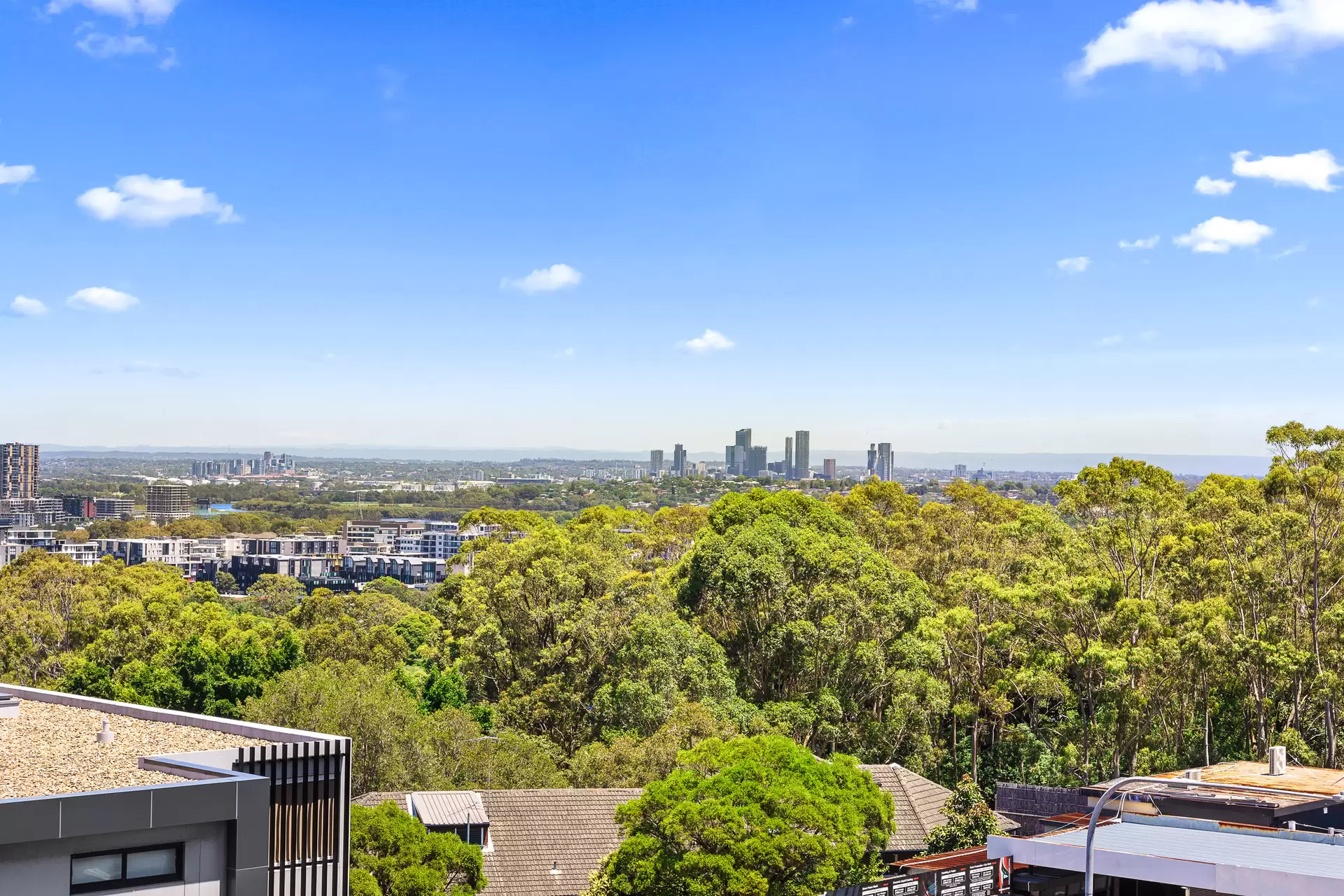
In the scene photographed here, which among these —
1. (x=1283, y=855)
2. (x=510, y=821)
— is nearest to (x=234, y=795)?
(x=1283, y=855)

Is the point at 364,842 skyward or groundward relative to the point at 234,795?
groundward

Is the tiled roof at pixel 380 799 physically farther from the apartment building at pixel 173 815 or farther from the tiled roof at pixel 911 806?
the tiled roof at pixel 911 806

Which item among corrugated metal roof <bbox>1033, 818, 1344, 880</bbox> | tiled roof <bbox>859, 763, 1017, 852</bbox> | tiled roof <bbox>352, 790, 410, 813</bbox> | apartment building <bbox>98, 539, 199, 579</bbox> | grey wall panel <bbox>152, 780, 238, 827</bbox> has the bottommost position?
apartment building <bbox>98, 539, 199, 579</bbox>

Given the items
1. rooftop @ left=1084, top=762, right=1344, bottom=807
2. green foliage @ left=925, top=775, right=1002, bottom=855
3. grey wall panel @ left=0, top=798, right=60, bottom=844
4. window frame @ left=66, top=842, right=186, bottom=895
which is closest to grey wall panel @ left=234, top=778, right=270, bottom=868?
window frame @ left=66, top=842, right=186, bottom=895

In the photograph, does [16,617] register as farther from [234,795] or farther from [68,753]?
Answer: [234,795]

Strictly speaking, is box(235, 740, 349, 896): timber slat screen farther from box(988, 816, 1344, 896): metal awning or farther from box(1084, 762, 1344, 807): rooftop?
box(1084, 762, 1344, 807): rooftop

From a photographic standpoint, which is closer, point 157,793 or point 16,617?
point 157,793
